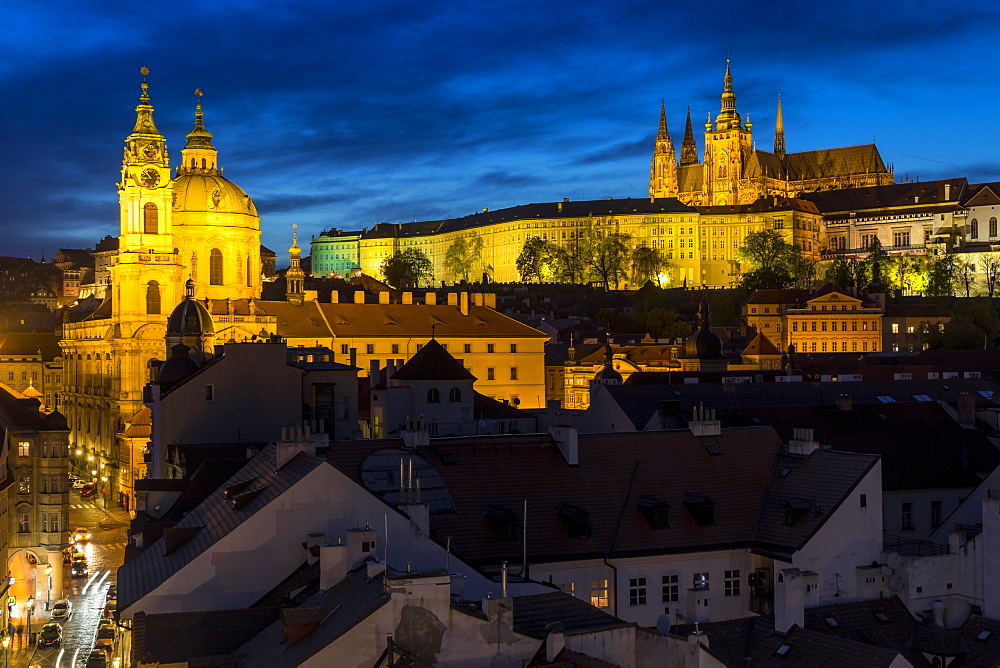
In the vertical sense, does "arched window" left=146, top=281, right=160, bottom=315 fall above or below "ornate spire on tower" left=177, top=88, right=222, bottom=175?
below

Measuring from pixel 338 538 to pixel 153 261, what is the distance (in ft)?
219

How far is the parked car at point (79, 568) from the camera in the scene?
5903 centimetres

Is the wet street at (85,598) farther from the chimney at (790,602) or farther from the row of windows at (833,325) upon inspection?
Answer: the row of windows at (833,325)

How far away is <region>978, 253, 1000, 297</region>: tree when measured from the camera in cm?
18912

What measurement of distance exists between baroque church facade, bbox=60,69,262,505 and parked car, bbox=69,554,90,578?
14593 millimetres

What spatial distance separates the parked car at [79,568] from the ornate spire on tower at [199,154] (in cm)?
4810

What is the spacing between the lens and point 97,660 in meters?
38.6

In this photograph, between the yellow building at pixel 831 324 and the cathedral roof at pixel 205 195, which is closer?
the cathedral roof at pixel 205 195

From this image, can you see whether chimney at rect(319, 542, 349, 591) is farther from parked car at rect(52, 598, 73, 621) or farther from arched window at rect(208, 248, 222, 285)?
arched window at rect(208, 248, 222, 285)

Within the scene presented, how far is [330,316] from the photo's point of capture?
102 meters

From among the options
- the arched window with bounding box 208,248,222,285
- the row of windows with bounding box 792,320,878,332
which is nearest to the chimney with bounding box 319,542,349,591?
the arched window with bounding box 208,248,222,285

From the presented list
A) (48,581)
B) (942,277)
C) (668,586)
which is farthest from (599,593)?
(942,277)

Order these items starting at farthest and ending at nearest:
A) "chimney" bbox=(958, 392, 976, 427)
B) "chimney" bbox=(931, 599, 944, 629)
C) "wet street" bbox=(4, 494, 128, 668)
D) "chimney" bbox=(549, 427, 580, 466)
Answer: "chimney" bbox=(958, 392, 976, 427), "wet street" bbox=(4, 494, 128, 668), "chimney" bbox=(549, 427, 580, 466), "chimney" bbox=(931, 599, 944, 629)

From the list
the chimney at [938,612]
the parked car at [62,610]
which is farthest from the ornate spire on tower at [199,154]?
the chimney at [938,612]
